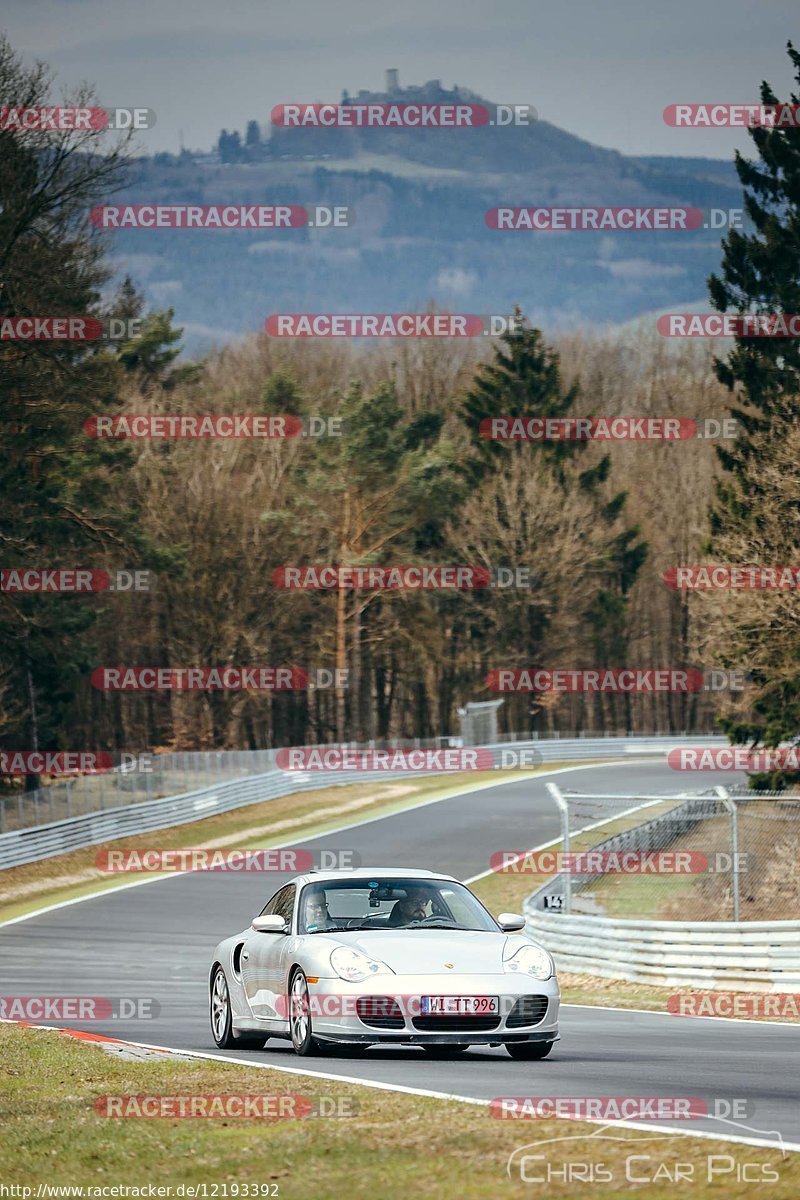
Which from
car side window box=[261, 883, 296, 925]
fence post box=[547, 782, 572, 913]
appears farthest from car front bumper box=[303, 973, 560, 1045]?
fence post box=[547, 782, 572, 913]

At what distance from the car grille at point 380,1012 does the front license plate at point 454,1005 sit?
0.54ft

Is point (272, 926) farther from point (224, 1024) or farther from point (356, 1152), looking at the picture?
point (356, 1152)

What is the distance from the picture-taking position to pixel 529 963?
462 inches

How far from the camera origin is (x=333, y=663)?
7675 cm

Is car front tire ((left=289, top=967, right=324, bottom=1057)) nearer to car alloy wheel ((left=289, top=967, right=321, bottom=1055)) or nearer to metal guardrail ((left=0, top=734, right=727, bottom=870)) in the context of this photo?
car alloy wheel ((left=289, top=967, right=321, bottom=1055))

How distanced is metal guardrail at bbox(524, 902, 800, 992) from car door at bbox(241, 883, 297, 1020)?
7.97 m

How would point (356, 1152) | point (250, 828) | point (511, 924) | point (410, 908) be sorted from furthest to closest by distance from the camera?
point (250, 828), point (410, 908), point (511, 924), point (356, 1152)

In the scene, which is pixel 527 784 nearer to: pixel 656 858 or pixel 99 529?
pixel 99 529

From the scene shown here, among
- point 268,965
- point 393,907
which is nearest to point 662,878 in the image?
point 393,907

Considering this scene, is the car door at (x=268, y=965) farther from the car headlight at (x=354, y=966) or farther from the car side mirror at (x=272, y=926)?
the car headlight at (x=354, y=966)

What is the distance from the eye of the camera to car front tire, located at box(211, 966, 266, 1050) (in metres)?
13.4

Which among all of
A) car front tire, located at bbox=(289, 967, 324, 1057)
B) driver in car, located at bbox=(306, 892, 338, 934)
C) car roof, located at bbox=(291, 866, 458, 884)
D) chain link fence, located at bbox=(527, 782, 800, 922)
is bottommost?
chain link fence, located at bbox=(527, 782, 800, 922)

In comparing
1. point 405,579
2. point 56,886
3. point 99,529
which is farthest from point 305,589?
point 56,886

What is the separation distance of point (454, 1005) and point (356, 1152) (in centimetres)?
364
